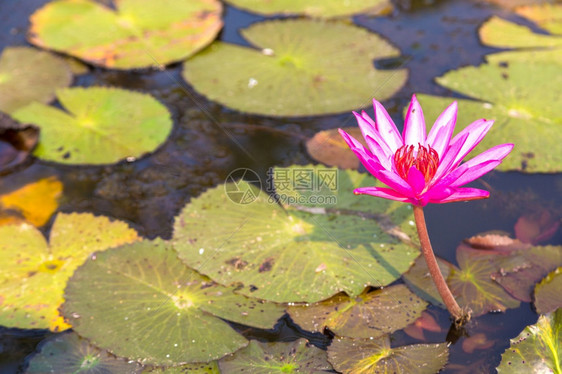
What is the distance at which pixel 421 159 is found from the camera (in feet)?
6.70

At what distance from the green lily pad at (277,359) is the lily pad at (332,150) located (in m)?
1.35

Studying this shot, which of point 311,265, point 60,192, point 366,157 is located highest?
point 366,157

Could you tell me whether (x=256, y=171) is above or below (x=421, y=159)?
below

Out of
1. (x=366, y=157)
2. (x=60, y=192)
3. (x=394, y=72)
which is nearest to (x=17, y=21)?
(x=60, y=192)

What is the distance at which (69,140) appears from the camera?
3738 mm

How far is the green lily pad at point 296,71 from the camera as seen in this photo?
397cm

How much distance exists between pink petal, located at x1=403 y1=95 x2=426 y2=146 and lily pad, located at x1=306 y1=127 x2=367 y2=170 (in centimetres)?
125

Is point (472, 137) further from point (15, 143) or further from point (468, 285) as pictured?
point (15, 143)

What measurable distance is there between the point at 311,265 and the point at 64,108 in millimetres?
2404

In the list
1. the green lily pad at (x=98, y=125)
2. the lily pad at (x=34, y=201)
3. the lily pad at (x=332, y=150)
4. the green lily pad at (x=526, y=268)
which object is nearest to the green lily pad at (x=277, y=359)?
the green lily pad at (x=526, y=268)

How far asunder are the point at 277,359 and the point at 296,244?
64cm

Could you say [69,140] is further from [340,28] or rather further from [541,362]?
[541,362]

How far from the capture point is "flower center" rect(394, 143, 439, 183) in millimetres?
2035

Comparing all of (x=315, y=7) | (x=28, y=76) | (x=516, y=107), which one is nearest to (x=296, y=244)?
(x=516, y=107)
